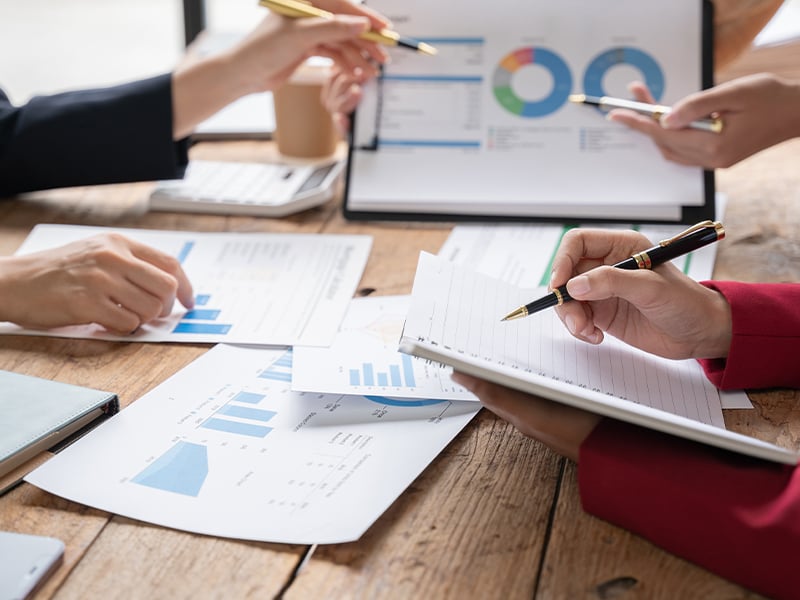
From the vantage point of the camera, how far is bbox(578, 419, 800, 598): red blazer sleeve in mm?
595

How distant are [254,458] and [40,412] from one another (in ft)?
0.65

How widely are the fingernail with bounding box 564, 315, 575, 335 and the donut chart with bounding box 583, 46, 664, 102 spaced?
573mm

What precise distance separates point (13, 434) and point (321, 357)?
30cm

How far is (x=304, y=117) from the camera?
1.50m

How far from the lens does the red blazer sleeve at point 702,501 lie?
0.59 m

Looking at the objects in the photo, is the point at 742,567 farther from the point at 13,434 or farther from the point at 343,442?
the point at 13,434

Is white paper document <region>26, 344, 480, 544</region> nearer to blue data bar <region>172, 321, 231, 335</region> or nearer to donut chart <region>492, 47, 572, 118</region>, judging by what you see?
blue data bar <region>172, 321, 231, 335</region>

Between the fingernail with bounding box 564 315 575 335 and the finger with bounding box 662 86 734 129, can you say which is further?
the finger with bounding box 662 86 734 129

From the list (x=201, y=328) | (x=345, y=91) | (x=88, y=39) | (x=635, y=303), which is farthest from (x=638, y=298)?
(x=88, y=39)

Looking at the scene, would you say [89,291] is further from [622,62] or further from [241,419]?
[622,62]

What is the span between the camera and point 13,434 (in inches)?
28.8

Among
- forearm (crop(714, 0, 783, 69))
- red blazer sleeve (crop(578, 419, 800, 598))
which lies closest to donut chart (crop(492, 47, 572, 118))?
forearm (crop(714, 0, 783, 69))

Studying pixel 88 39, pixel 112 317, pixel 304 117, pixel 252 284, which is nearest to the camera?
pixel 112 317

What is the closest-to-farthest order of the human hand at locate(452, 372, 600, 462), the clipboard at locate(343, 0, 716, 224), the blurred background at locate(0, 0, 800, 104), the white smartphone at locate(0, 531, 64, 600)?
the white smartphone at locate(0, 531, 64, 600) → the human hand at locate(452, 372, 600, 462) → the clipboard at locate(343, 0, 716, 224) → the blurred background at locate(0, 0, 800, 104)
